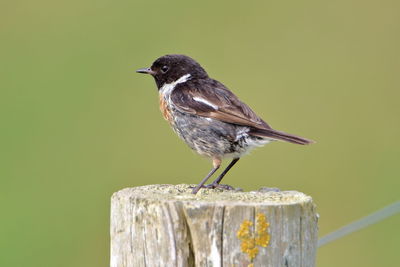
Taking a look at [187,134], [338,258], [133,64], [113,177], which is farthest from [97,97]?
[187,134]

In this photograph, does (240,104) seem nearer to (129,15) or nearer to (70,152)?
(70,152)

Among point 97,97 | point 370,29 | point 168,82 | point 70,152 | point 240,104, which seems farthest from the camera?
point 370,29

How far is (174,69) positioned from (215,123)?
961mm

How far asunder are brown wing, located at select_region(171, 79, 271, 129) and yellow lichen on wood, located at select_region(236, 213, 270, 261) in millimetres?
1993

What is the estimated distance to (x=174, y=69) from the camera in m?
6.66

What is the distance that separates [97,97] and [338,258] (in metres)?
4.48

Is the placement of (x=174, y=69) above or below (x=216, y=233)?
above

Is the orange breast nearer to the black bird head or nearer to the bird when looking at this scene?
the bird

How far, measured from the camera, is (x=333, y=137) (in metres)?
10.8

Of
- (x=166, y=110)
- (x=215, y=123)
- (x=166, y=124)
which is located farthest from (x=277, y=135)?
(x=166, y=124)

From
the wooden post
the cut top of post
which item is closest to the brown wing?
the cut top of post

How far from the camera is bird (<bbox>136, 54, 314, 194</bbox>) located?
5.81 m

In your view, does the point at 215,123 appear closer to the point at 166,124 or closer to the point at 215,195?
the point at 215,195

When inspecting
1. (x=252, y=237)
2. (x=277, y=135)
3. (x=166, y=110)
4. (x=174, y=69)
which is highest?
(x=174, y=69)
